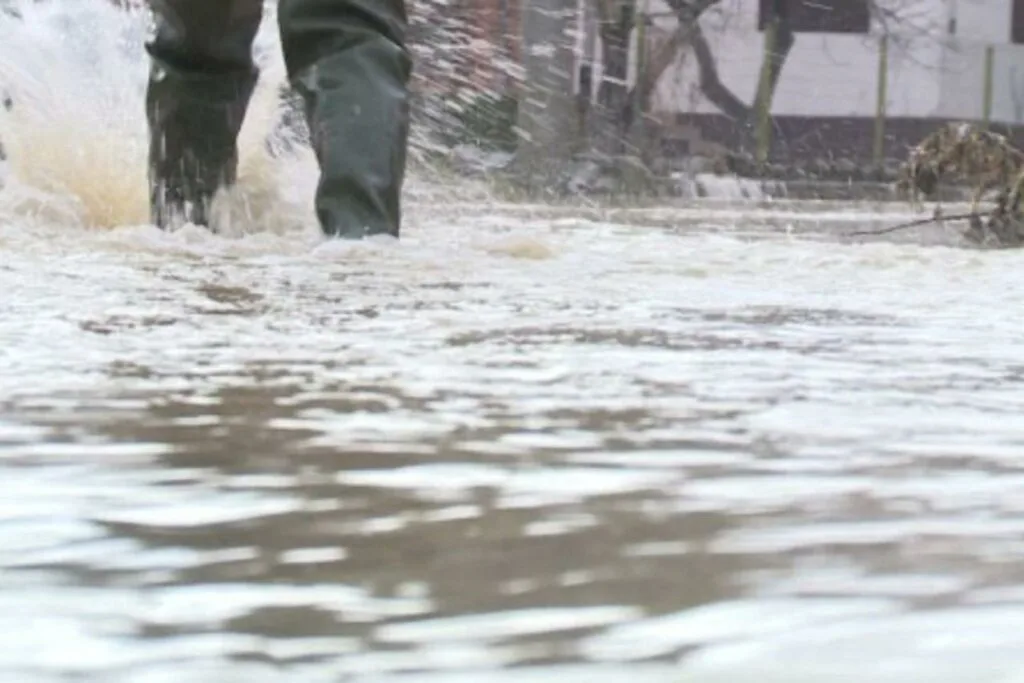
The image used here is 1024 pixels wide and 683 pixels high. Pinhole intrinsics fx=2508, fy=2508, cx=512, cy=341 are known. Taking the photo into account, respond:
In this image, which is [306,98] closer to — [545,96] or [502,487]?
[502,487]

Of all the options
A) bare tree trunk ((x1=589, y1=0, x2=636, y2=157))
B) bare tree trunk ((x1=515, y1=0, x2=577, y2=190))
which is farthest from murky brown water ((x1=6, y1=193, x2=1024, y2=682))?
bare tree trunk ((x1=589, y1=0, x2=636, y2=157))

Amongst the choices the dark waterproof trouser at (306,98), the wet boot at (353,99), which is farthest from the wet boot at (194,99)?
the wet boot at (353,99)

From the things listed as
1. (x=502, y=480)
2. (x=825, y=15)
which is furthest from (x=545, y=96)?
(x=502, y=480)

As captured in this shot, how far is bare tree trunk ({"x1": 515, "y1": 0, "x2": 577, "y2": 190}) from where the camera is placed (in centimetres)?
1061

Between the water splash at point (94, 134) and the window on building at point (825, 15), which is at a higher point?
the window on building at point (825, 15)

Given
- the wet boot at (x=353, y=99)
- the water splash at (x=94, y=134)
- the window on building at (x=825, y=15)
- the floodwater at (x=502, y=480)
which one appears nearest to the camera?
the floodwater at (x=502, y=480)

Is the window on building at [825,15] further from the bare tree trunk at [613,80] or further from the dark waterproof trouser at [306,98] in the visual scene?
the dark waterproof trouser at [306,98]

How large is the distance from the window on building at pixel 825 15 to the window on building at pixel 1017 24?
1.26 metres

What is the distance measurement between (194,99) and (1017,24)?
52.3ft

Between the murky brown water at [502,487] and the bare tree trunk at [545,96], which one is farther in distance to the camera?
the bare tree trunk at [545,96]

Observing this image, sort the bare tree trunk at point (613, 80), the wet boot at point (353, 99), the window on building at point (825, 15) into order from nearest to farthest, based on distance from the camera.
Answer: the wet boot at point (353, 99), the bare tree trunk at point (613, 80), the window on building at point (825, 15)

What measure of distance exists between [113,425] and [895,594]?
0.62m

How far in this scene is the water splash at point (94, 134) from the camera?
3.79 metres

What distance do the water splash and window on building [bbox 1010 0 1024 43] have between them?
14.2 meters
